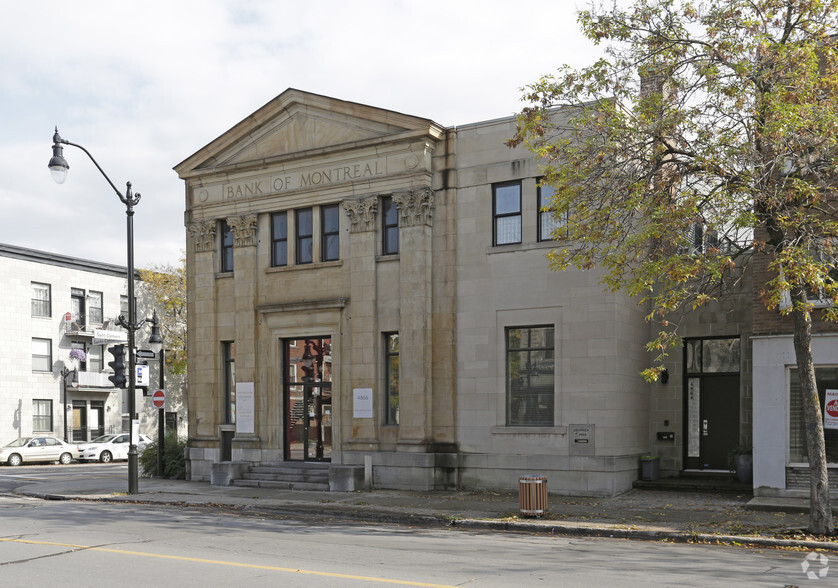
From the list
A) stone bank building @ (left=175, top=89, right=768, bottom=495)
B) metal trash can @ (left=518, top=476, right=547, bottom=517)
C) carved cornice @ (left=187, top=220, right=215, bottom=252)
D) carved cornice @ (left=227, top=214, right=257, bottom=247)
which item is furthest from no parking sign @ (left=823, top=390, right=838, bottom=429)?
carved cornice @ (left=187, top=220, right=215, bottom=252)

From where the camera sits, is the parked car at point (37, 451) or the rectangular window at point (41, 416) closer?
the parked car at point (37, 451)

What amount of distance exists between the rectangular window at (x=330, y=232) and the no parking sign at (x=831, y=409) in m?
13.4

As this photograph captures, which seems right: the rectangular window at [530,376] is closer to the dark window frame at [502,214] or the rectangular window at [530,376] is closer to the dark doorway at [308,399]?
the dark window frame at [502,214]

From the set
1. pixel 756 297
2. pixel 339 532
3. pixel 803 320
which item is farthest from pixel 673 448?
pixel 339 532

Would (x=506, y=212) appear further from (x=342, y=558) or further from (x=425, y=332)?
(x=342, y=558)

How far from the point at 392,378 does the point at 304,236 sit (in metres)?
5.21

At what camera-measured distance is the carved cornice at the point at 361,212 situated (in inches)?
940

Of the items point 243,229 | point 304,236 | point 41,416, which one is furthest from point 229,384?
point 41,416

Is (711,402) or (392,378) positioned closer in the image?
(711,402)

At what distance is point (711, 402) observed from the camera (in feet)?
75.2

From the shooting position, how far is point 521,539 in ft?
49.3

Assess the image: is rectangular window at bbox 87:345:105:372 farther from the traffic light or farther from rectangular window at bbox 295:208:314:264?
rectangular window at bbox 295:208:314:264

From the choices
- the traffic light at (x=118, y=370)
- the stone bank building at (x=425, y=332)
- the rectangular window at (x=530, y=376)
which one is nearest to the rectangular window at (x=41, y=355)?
the stone bank building at (x=425, y=332)

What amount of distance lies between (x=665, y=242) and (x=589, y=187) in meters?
1.75
